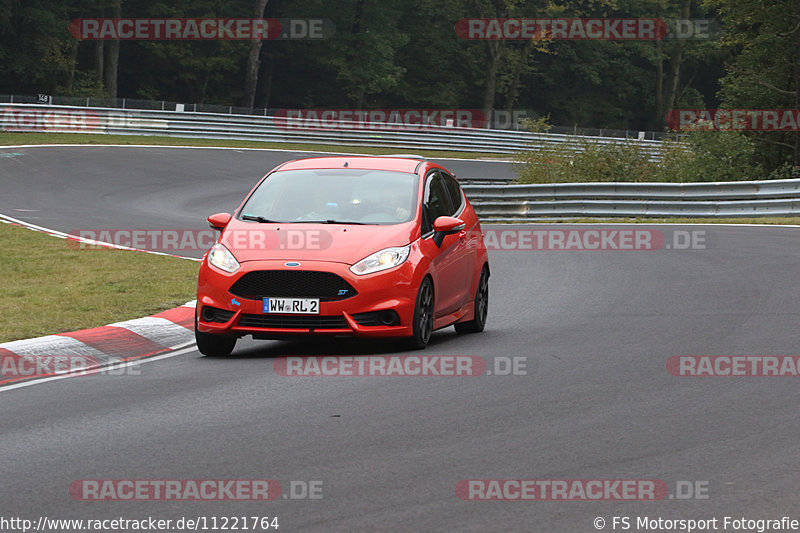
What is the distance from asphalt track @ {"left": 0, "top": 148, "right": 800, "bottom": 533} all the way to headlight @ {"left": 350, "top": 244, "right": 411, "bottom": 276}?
798mm

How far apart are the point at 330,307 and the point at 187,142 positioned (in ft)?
135

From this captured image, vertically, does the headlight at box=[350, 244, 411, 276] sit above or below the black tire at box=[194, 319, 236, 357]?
above

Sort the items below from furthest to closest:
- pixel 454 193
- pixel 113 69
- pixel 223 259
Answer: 1. pixel 113 69
2. pixel 454 193
3. pixel 223 259

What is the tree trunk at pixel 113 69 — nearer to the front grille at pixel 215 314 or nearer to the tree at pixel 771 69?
the tree at pixel 771 69

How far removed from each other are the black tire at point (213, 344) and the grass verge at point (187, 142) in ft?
106

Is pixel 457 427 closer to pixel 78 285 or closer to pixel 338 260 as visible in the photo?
pixel 338 260

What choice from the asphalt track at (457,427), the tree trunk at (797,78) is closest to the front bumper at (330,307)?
the asphalt track at (457,427)

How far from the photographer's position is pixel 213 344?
10.4m

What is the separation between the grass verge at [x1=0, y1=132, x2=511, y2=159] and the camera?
4366 cm

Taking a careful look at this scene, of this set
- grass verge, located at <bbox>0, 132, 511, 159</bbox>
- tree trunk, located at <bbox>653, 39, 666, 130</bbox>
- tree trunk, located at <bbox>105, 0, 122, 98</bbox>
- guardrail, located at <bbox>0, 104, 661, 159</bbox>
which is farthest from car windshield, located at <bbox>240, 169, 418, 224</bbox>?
tree trunk, located at <bbox>653, 39, 666, 130</bbox>

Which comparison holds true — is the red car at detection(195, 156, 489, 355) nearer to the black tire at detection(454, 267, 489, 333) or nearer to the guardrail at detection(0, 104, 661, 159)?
the black tire at detection(454, 267, 489, 333)

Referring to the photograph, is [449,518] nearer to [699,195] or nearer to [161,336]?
[161,336]

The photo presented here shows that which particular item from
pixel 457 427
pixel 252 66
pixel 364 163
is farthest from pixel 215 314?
pixel 252 66

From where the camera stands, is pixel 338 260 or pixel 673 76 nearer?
pixel 338 260
